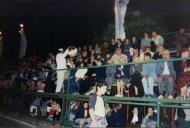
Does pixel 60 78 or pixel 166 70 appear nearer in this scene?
pixel 166 70

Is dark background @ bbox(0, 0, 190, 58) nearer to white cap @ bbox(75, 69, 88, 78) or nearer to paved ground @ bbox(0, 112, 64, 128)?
paved ground @ bbox(0, 112, 64, 128)

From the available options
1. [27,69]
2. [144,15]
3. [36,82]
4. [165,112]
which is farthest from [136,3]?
[165,112]

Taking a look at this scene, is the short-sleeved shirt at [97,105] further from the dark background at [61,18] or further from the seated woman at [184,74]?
the dark background at [61,18]

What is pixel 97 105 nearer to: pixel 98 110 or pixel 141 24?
pixel 98 110

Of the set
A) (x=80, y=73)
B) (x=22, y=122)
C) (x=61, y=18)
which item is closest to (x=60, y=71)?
(x=80, y=73)

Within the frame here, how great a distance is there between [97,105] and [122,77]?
1621 mm

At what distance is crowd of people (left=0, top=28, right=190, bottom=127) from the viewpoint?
33.1 ft

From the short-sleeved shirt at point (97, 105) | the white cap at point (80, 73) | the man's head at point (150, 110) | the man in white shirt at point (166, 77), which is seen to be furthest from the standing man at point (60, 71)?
the man in white shirt at point (166, 77)

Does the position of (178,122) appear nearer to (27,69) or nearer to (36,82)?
(36,82)

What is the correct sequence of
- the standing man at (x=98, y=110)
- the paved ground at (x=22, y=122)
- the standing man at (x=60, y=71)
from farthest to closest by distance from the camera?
the standing man at (x=60, y=71)
the paved ground at (x=22, y=122)
the standing man at (x=98, y=110)

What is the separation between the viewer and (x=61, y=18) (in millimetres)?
27766

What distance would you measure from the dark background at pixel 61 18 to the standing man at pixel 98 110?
12.1 metres

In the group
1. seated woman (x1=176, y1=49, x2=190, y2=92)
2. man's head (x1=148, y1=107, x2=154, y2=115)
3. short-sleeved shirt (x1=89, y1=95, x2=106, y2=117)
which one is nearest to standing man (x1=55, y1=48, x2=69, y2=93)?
short-sleeved shirt (x1=89, y1=95, x2=106, y2=117)

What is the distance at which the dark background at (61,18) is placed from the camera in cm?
2194
